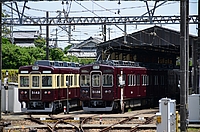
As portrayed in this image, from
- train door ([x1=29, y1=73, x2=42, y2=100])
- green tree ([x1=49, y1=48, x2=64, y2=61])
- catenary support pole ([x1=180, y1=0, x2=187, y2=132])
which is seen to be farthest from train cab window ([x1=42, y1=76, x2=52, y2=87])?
green tree ([x1=49, y1=48, x2=64, y2=61])

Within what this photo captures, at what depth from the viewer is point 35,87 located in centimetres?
2466

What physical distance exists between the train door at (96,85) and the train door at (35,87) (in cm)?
250

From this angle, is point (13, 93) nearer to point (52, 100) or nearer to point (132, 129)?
point (52, 100)

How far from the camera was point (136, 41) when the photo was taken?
3444 cm

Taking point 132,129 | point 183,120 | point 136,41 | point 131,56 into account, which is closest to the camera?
point 183,120

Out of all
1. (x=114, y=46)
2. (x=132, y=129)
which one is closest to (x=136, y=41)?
(x=114, y=46)

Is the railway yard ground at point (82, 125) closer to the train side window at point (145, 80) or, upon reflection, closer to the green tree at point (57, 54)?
the train side window at point (145, 80)

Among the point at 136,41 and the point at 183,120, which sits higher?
the point at 136,41

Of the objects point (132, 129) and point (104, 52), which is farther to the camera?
point (104, 52)

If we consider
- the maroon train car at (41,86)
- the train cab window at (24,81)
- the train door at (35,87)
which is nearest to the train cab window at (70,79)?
the maroon train car at (41,86)

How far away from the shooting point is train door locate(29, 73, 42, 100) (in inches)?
968

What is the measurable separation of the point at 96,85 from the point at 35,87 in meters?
2.93

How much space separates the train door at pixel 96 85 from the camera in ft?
80.8

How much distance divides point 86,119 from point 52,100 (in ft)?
13.3
